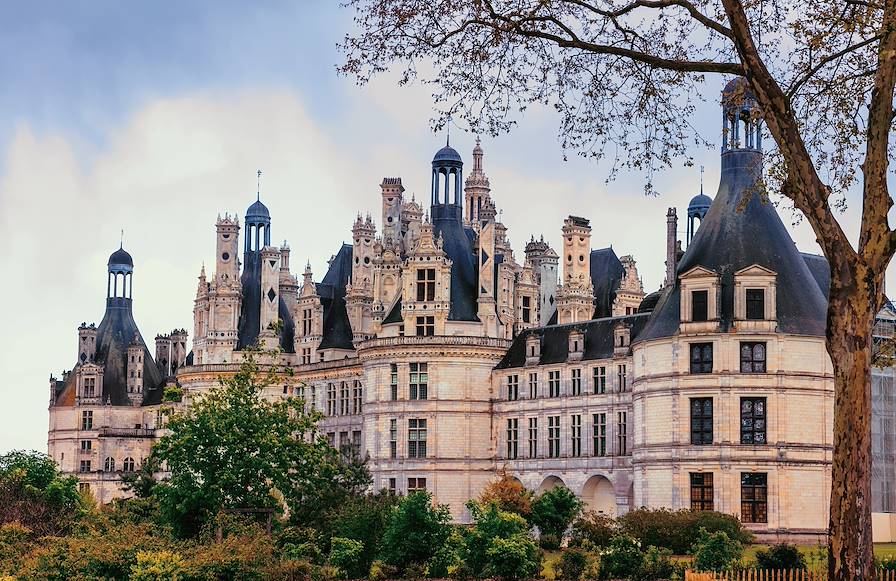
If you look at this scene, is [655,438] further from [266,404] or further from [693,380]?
[266,404]

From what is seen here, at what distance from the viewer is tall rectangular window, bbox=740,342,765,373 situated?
220 ft

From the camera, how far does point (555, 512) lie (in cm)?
5941

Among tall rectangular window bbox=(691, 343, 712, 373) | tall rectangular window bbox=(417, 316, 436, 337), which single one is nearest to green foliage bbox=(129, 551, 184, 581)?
tall rectangular window bbox=(691, 343, 712, 373)

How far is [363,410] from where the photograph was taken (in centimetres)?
8600

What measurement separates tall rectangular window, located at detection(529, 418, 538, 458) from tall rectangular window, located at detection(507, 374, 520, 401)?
1.78 meters

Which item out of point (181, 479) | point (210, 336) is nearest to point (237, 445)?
point (181, 479)

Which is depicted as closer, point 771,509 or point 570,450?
point 771,509

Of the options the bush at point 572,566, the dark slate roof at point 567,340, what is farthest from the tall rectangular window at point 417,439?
the bush at point 572,566

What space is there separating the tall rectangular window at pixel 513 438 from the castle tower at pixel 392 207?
16.1 meters

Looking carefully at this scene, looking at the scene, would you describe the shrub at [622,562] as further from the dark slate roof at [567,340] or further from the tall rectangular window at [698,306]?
the dark slate roof at [567,340]

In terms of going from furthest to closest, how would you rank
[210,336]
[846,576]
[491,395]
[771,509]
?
1. [210,336]
2. [491,395]
3. [771,509]
4. [846,576]

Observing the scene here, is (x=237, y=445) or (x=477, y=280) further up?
(x=477, y=280)

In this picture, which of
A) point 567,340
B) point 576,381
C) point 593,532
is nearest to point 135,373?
point 567,340

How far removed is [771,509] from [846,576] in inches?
1591
